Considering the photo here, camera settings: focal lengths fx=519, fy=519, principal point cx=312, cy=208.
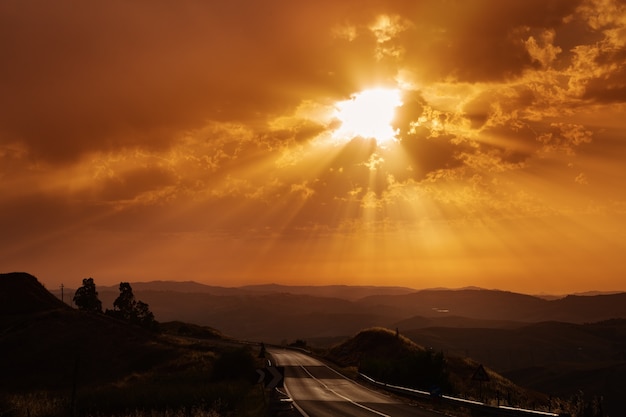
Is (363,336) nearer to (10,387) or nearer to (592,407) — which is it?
(10,387)

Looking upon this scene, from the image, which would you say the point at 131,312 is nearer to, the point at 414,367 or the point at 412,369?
the point at 412,369

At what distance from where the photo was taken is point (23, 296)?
398ft

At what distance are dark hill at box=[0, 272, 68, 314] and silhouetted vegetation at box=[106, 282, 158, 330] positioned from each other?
12.4 metres

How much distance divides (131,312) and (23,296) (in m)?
24.8

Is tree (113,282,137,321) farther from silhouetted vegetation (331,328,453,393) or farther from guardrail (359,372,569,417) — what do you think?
guardrail (359,372,569,417)

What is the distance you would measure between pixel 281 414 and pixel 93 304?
389 feet

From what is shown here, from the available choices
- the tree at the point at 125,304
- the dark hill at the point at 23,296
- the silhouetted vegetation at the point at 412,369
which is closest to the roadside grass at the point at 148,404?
the silhouetted vegetation at the point at 412,369

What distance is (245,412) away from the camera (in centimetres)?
2548

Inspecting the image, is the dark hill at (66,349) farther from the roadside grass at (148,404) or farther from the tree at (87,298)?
the roadside grass at (148,404)

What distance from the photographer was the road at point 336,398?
26548mm

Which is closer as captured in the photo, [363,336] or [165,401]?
[165,401]

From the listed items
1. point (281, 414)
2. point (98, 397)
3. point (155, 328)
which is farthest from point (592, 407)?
point (155, 328)

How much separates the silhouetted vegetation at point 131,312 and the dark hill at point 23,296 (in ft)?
40.6

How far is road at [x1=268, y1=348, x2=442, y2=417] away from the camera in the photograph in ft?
87.1
